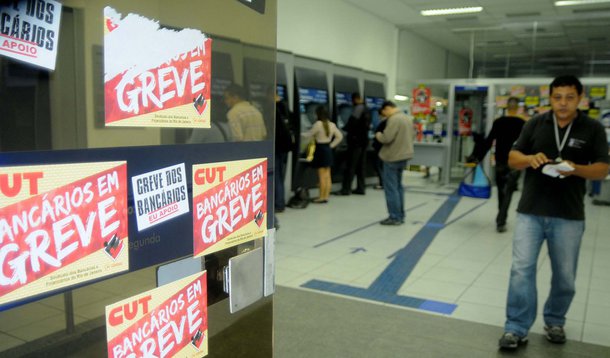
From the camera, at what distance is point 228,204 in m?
1.06

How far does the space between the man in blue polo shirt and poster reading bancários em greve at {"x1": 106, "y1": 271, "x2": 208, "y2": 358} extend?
2.35m

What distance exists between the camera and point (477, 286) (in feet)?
13.4

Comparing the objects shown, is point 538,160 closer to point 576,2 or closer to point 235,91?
point 235,91

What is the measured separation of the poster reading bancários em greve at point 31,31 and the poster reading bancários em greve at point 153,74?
0.27 ft

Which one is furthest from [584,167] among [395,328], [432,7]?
[432,7]

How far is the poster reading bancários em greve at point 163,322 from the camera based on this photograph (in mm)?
852

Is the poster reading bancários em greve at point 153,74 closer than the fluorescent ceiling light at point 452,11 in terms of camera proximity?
Yes

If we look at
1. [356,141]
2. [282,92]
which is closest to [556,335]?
[282,92]

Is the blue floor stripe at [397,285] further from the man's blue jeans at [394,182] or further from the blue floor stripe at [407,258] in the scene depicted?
the man's blue jeans at [394,182]

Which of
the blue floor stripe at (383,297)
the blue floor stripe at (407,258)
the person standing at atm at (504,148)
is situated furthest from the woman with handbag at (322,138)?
the blue floor stripe at (383,297)

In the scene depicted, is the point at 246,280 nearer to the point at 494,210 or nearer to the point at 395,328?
the point at 395,328

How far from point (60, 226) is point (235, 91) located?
426mm

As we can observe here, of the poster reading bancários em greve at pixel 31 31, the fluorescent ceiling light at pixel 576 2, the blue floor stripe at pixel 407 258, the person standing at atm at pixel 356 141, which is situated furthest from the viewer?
the fluorescent ceiling light at pixel 576 2

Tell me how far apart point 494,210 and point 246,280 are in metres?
7.05
